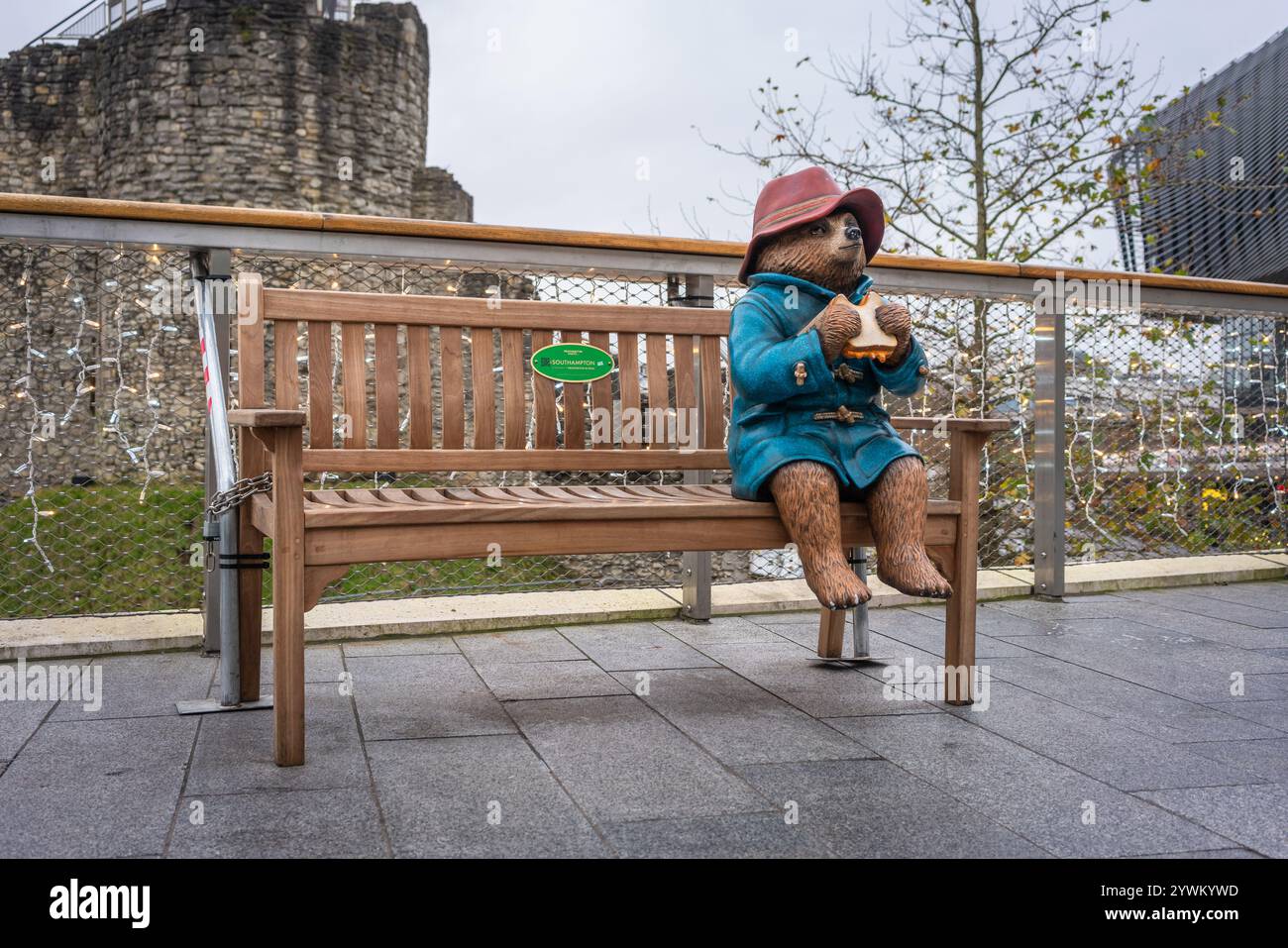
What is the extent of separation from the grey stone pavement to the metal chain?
0.52 m

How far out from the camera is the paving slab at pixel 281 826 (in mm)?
1979

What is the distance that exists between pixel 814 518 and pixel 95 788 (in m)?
1.65

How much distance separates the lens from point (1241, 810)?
7.38 ft

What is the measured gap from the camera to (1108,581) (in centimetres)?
490

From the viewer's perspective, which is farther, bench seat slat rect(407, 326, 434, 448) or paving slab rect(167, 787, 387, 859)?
bench seat slat rect(407, 326, 434, 448)

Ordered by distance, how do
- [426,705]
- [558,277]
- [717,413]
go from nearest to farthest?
1. [426,705]
2. [717,413]
3. [558,277]

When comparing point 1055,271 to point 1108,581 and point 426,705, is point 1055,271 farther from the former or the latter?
point 426,705

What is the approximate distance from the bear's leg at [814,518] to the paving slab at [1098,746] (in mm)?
525

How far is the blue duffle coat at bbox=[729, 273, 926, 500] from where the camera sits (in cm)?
279

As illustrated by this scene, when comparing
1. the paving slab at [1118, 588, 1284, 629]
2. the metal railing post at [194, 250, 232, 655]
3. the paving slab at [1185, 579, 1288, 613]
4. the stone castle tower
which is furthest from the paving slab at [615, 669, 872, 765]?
the stone castle tower

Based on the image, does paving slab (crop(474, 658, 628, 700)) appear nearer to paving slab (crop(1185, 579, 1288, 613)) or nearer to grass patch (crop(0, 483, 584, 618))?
grass patch (crop(0, 483, 584, 618))

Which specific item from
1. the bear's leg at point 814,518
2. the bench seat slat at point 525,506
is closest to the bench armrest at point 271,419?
the bench seat slat at point 525,506
